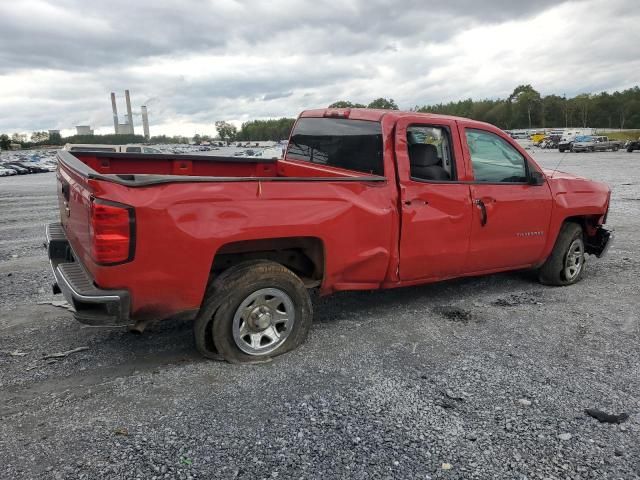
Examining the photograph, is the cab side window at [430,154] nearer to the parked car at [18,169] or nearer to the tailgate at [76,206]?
the tailgate at [76,206]

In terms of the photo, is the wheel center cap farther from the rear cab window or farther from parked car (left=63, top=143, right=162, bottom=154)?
parked car (left=63, top=143, right=162, bottom=154)

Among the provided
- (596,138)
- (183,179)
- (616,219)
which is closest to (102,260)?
(183,179)

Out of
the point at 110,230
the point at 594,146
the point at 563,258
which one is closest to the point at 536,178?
the point at 563,258

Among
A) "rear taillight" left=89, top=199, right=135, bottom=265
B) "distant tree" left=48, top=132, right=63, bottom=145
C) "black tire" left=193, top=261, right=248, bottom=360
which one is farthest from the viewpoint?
"distant tree" left=48, top=132, right=63, bottom=145

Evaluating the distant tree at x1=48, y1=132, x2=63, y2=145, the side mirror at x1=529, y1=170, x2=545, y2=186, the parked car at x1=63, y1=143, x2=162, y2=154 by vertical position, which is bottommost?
the side mirror at x1=529, y1=170, x2=545, y2=186

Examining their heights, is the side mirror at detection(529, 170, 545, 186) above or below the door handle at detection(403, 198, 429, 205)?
above

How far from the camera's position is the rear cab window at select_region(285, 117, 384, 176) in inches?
169

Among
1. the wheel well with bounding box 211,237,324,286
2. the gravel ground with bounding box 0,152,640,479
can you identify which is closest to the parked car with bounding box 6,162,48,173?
the gravel ground with bounding box 0,152,640,479

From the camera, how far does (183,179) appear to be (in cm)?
313

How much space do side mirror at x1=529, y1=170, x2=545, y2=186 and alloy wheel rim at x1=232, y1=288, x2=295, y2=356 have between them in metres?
2.89

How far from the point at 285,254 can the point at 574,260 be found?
3613 millimetres

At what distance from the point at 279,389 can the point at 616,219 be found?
369 inches

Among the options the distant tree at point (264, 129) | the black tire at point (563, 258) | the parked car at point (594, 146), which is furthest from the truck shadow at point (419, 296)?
the distant tree at point (264, 129)

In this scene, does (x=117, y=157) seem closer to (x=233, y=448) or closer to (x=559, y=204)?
(x=233, y=448)
